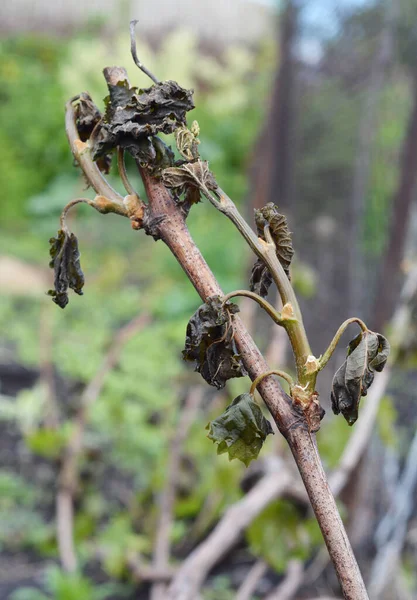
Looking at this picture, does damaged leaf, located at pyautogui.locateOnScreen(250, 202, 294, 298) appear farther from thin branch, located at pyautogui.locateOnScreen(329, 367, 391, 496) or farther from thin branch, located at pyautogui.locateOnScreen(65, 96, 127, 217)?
thin branch, located at pyautogui.locateOnScreen(329, 367, 391, 496)

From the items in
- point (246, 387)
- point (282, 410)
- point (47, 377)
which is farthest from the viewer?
point (47, 377)

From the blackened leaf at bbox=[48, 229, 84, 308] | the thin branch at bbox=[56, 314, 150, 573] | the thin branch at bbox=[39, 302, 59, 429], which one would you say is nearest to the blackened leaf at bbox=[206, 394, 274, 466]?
the blackened leaf at bbox=[48, 229, 84, 308]

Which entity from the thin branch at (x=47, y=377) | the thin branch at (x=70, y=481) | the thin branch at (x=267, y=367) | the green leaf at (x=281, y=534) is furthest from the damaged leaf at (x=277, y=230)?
the thin branch at (x=47, y=377)

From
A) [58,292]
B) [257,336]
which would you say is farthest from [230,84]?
[58,292]

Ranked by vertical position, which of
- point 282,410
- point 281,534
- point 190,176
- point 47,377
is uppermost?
point 47,377

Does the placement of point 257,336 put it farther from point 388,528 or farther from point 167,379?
point 388,528

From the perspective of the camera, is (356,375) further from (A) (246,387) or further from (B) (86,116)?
(A) (246,387)

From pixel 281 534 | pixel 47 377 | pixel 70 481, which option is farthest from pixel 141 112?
pixel 47 377

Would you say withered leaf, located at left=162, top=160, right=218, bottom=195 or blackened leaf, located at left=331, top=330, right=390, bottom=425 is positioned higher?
withered leaf, located at left=162, top=160, right=218, bottom=195
